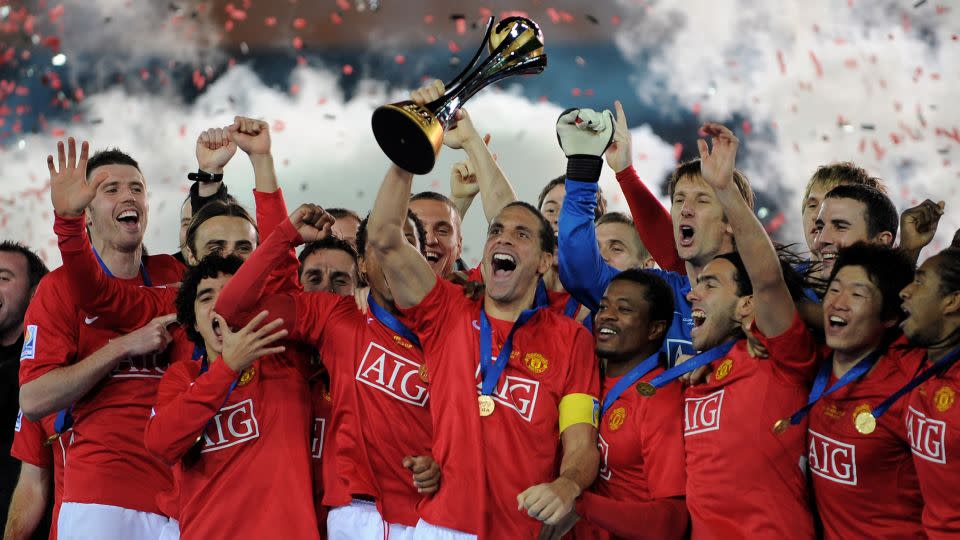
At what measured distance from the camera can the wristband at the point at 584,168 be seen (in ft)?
12.1

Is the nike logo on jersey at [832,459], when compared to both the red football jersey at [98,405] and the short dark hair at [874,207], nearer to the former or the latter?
the short dark hair at [874,207]

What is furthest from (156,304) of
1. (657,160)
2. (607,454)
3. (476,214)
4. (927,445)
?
(657,160)

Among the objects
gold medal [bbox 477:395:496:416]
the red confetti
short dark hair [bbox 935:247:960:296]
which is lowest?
gold medal [bbox 477:395:496:416]

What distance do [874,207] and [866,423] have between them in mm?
976

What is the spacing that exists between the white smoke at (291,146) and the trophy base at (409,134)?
4.02m

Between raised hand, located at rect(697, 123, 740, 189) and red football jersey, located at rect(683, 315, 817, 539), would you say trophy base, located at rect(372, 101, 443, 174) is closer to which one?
raised hand, located at rect(697, 123, 740, 189)

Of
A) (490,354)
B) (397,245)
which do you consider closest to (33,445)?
(397,245)

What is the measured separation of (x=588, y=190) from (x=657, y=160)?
3.82 m

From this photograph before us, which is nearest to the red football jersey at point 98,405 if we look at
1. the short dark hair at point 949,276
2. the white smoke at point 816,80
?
the short dark hair at point 949,276

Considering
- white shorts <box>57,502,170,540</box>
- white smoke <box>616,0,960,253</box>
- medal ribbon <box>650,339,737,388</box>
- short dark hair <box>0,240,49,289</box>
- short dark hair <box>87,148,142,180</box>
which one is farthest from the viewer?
white smoke <box>616,0,960,253</box>

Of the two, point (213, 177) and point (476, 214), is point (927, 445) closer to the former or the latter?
point (213, 177)

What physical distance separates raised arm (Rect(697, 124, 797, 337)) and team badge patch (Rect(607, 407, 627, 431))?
0.55m

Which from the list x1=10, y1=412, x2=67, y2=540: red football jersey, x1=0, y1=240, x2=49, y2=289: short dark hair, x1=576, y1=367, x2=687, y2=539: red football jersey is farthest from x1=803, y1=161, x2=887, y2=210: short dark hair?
x1=0, y1=240, x2=49, y2=289: short dark hair

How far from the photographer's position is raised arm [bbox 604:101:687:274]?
167 inches
